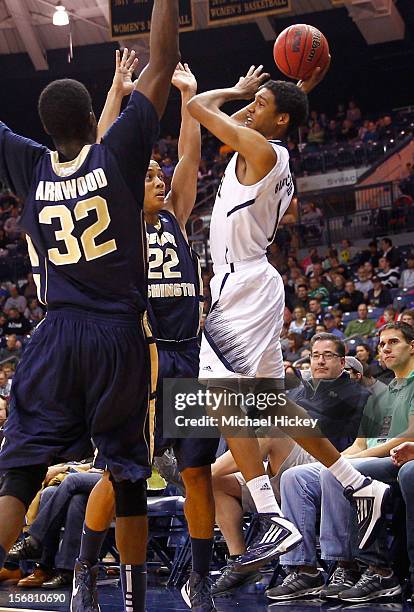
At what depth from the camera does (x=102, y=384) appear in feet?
11.7

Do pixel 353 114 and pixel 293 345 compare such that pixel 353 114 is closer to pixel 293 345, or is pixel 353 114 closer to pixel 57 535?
pixel 293 345

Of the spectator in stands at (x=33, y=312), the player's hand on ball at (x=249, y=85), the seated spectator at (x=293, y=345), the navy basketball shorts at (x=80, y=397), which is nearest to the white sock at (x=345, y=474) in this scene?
the navy basketball shorts at (x=80, y=397)

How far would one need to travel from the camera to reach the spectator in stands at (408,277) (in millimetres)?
15016

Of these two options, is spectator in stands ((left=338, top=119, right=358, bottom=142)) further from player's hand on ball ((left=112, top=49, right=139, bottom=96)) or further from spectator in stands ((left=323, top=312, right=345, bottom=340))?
player's hand on ball ((left=112, top=49, right=139, bottom=96))

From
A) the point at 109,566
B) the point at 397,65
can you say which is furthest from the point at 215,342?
the point at 397,65

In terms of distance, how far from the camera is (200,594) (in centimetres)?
452

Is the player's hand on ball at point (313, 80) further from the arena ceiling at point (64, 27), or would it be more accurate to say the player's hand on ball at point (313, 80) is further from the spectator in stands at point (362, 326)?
the arena ceiling at point (64, 27)

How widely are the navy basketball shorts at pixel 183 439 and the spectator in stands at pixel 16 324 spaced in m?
12.3

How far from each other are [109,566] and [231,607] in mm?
1999

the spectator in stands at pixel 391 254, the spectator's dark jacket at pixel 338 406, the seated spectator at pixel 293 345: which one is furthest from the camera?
the spectator in stands at pixel 391 254

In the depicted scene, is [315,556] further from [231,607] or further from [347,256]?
[347,256]

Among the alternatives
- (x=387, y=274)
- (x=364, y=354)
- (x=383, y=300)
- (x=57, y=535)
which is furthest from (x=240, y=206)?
(x=387, y=274)

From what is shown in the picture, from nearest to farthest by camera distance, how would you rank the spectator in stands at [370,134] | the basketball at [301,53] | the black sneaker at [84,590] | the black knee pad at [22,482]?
the black knee pad at [22,482], the black sneaker at [84,590], the basketball at [301,53], the spectator in stands at [370,134]

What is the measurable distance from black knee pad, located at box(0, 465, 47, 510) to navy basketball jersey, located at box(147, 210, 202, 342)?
1.57m
